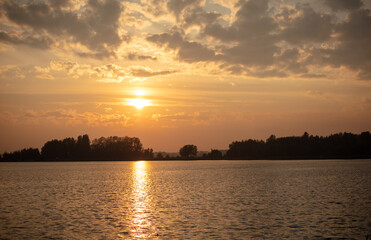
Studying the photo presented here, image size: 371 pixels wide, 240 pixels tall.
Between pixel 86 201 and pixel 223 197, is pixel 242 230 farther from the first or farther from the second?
pixel 86 201

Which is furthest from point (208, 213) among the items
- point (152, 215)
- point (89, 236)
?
point (89, 236)

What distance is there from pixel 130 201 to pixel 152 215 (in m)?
14.9

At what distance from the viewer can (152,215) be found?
42.3 meters

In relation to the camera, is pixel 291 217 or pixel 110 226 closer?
pixel 110 226

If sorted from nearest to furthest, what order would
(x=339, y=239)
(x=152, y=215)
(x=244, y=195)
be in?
(x=339, y=239) → (x=152, y=215) → (x=244, y=195)

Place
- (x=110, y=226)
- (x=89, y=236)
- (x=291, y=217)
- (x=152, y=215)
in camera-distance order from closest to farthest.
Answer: (x=89, y=236) → (x=110, y=226) → (x=291, y=217) → (x=152, y=215)

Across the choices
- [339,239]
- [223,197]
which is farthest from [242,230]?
[223,197]

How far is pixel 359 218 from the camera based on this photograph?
3797cm

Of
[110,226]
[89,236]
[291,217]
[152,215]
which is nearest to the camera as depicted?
[89,236]

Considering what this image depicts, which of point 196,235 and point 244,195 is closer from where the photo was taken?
point 196,235

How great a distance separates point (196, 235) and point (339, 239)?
12177 mm

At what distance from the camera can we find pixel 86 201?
56094 mm

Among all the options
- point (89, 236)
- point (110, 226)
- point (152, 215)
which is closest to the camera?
point (89, 236)

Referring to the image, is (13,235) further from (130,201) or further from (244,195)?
(244,195)
